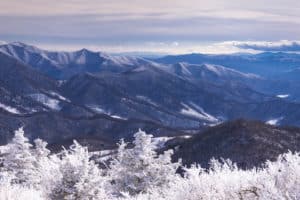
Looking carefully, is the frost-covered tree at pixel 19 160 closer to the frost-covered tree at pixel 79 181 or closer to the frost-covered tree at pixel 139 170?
the frost-covered tree at pixel 139 170

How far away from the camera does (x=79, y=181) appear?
37.1 metres

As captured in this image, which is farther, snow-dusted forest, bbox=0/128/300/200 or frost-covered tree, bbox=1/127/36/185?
frost-covered tree, bbox=1/127/36/185

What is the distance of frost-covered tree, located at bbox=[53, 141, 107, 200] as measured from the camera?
120ft

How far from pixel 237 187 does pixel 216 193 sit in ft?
4.60

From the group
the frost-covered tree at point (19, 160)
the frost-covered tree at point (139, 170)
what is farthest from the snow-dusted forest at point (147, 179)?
the frost-covered tree at point (19, 160)

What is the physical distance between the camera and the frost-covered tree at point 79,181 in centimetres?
3669

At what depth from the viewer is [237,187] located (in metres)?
24.8

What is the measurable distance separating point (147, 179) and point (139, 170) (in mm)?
1563

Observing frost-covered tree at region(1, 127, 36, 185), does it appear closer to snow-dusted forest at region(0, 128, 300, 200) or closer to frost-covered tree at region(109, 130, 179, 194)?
snow-dusted forest at region(0, 128, 300, 200)

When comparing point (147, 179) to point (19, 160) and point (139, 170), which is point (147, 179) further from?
point (19, 160)

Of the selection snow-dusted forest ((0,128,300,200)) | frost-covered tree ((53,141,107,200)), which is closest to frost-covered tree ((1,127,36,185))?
snow-dusted forest ((0,128,300,200))

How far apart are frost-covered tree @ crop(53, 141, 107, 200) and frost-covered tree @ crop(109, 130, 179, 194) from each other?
17.7 metres

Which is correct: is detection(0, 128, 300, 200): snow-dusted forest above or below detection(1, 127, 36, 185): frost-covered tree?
above

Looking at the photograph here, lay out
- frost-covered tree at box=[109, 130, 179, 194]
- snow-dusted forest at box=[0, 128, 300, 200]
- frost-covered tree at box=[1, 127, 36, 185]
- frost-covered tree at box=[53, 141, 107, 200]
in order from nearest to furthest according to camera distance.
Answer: snow-dusted forest at box=[0, 128, 300, 200], frost-covered tree at box=[53, 141, 107, 200], frost-covered tree at box=[109, 130, 179, 194], frost-covered tree at box=[1, 127, 36, 185]
